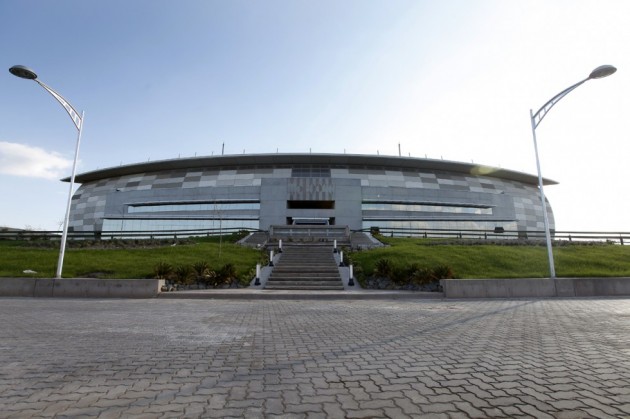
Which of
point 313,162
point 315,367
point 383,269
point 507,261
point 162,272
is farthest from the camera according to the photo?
point 313,162

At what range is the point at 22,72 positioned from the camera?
13.7m

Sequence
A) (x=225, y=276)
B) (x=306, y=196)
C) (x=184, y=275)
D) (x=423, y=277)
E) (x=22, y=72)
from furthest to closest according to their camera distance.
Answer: (x=306, y=196) < (x=225, y=276) < (x=184, y=275) < (x=423, y=277) < (x=22, y=72)

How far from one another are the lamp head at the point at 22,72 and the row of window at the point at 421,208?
4493 centimetres

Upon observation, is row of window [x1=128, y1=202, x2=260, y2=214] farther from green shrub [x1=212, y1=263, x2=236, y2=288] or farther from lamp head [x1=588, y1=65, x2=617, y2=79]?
lamp head [x1=588, y1=65, x2=617, y2=79]

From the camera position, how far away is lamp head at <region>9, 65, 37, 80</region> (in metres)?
13.4

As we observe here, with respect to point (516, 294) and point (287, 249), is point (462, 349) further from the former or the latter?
point (287, 249)

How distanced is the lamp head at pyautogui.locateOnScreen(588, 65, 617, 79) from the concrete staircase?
14.5m

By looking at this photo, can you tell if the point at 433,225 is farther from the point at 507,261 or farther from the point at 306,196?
the point at 507,261

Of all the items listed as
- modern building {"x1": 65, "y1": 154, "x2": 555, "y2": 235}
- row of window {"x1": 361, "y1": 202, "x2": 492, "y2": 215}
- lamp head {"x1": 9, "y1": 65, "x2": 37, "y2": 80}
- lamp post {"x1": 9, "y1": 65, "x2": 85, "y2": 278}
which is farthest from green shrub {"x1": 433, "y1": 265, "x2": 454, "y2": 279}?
row of window {"x1": 361, "y1": 202, "x2": 492, "y2": 215}

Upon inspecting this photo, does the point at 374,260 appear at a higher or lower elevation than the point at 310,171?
lower

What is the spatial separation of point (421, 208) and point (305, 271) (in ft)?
134

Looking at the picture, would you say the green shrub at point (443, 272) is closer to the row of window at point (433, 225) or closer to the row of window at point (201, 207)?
the row of window at point (433, 225)

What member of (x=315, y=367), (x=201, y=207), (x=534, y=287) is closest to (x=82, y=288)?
(x=315, y=367)

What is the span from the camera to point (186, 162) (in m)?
60.8
